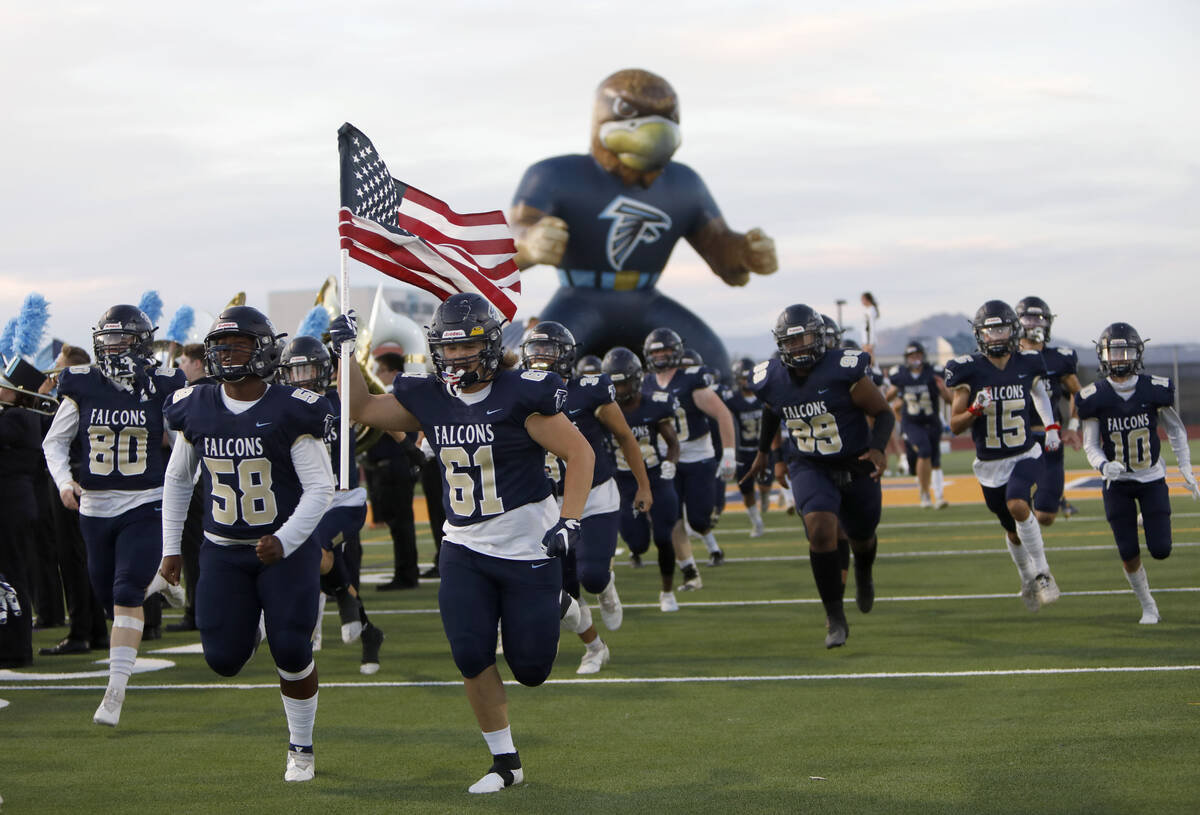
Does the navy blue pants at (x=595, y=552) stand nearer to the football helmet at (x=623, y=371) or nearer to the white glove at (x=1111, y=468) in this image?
the football helmet at (x=623, y=371)

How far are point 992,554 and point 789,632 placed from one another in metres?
4.52

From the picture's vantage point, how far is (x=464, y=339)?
5.30 meters

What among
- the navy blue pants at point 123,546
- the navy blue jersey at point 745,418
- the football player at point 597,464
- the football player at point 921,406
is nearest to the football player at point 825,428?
the football player at point 597,464

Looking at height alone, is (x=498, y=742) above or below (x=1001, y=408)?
below

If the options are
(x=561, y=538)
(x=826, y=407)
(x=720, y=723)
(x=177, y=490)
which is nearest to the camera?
(x=561, y=538)

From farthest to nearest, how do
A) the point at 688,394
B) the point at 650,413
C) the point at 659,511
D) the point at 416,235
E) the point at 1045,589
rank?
the point at 688,394
the point at 650,413
the point at 659,511
the point at 1045,589
the point at 416,235

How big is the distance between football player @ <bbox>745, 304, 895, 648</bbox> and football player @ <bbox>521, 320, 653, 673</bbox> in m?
0.96

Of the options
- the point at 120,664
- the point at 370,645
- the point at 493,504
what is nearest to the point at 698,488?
the point at 370,645

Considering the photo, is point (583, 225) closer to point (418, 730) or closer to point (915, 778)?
point (418, 730)

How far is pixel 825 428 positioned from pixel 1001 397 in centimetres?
169

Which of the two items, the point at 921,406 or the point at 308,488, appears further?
the point at 921,406

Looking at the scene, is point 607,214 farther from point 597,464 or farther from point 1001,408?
point 597,464

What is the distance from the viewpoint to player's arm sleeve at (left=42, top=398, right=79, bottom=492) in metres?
7.33

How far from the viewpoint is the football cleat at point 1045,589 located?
8.98 meters
